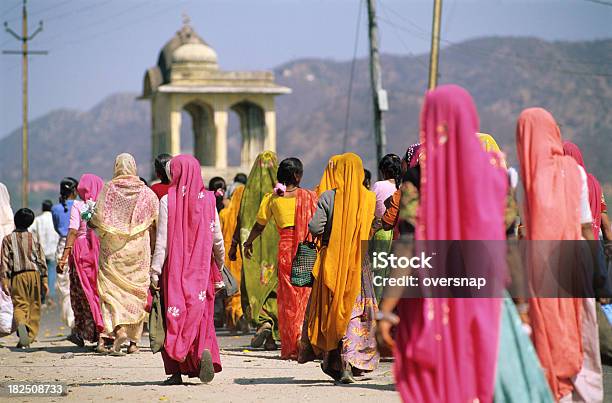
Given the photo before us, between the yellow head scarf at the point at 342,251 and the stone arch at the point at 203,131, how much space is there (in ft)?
135

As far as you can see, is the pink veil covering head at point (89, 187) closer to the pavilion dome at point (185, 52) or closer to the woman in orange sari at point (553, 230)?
the woman in orange sari at point (553, 230)

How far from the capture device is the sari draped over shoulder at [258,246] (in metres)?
14.5

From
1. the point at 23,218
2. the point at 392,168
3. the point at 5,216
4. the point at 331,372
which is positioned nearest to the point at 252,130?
the point at 5,216

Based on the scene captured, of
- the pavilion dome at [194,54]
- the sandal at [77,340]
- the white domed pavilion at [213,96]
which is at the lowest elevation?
the sandal at [77,340]

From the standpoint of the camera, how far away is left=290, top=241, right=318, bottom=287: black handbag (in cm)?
1064

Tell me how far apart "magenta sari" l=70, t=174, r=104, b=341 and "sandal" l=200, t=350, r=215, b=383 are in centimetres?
353

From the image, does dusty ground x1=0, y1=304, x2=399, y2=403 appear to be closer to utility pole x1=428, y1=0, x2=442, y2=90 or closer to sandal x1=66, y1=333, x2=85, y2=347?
sandal x1=66, y1=333, x2=85, y2=347

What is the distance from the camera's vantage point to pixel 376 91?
26219 mm

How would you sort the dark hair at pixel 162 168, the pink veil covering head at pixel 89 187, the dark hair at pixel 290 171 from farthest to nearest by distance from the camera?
the pink veil covering head at pixel 89 187, the dark hair at pixel 162 168, the dark hair at pixel 290 171

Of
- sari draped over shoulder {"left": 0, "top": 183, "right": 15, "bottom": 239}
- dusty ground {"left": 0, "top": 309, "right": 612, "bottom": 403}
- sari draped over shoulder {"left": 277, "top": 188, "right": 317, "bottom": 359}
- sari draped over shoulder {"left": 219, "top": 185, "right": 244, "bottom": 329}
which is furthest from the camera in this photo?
sari draped over shoulder {"left": 219, "top": 185, "right": 244, "bottom": 329}

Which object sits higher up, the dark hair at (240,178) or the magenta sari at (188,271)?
the dark hair at (240,178)

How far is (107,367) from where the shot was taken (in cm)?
1216

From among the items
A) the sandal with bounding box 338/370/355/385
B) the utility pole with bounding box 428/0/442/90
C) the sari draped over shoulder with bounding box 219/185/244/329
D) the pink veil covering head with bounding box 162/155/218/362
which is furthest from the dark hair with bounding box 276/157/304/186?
the utility pole with bounding box 428/0/442/90

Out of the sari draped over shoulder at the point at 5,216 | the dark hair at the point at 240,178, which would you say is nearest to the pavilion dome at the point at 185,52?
the dark hair at the point at 240,178
